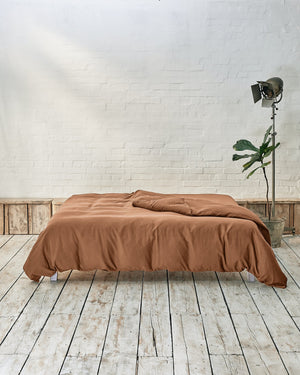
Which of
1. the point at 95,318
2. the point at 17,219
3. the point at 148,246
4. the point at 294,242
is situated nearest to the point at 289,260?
the point at 294,242

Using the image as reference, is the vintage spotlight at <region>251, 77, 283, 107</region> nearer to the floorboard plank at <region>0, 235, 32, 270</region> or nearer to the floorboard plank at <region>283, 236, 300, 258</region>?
the floorboard plank at <region>283, 236, 300, 258</region>

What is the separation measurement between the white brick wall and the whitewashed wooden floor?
5.45ft

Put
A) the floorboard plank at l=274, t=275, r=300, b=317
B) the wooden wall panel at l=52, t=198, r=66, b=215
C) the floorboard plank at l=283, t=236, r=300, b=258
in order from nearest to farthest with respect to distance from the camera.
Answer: the floorboard plank at l=274, t=275, r=300, b=317 < the floorboard plank at l=283, t=236, r=300, b=258 < the wooden wall panel at l=52, t=198, r=66, b=215

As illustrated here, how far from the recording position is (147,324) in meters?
2.89

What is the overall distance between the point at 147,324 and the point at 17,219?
275cm

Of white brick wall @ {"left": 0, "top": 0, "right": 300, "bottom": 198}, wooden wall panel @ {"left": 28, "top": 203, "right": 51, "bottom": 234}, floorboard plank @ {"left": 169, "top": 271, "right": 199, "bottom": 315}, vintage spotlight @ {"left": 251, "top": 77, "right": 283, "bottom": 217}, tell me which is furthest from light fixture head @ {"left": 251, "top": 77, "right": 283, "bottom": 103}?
wooden wall panel @ {"left": 28, "top": 203, "right": 51, "bottom": 234}

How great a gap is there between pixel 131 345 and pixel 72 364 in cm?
35

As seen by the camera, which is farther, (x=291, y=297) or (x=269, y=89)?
(x=269, y=89)

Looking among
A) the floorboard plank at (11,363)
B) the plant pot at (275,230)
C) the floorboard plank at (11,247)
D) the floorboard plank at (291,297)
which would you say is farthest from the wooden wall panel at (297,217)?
the floorboard plank at (11,363)

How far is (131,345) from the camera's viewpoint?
8.57 feet

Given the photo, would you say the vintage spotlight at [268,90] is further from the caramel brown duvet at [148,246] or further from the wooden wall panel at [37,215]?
the wooden wall panel at [37,215]

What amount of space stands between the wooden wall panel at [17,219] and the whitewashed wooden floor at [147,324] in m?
1.22

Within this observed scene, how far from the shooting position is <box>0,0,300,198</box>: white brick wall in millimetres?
5156

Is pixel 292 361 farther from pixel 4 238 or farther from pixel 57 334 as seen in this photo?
pixel 4 238
